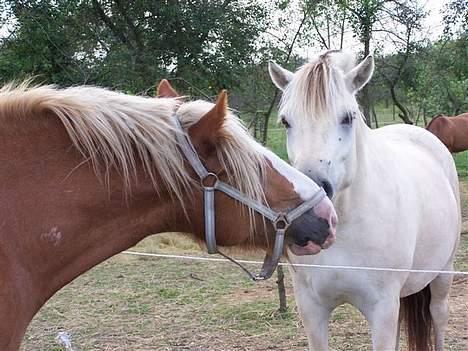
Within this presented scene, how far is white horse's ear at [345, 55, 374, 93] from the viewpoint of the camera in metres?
2.68

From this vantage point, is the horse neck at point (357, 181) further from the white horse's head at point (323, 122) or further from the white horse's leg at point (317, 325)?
the white horse's leg at point (317, 325)

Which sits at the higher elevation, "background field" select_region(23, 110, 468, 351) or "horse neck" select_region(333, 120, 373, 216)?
"horse neck" select_region(333, 120, 373, 216)

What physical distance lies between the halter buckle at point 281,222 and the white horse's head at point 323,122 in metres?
0.84

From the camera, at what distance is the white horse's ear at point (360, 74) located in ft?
8.79

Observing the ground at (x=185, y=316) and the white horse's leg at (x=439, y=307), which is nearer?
the white horse's leg at (x=439, y=307)

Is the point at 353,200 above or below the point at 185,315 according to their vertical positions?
above

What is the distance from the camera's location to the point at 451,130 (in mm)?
5602

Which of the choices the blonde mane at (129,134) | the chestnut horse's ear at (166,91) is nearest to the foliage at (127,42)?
the chestnut horse's ear at (166,91)

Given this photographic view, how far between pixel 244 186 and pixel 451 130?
4692 mm

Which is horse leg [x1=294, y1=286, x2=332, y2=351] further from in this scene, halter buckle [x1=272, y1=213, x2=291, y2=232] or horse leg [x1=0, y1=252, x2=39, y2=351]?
horse leg [x1=0, y1=252, x2=39, y2=351]

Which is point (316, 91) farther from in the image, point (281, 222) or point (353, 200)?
point (281, 222)

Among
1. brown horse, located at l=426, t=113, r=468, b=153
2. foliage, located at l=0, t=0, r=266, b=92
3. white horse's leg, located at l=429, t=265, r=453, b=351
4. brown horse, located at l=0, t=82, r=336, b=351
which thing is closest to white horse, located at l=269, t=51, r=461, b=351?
white horse's leg, located at l=429, t=265, r=453, b=351

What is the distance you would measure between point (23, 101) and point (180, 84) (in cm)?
684

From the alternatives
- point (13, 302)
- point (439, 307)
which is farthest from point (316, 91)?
point (439, 307)
